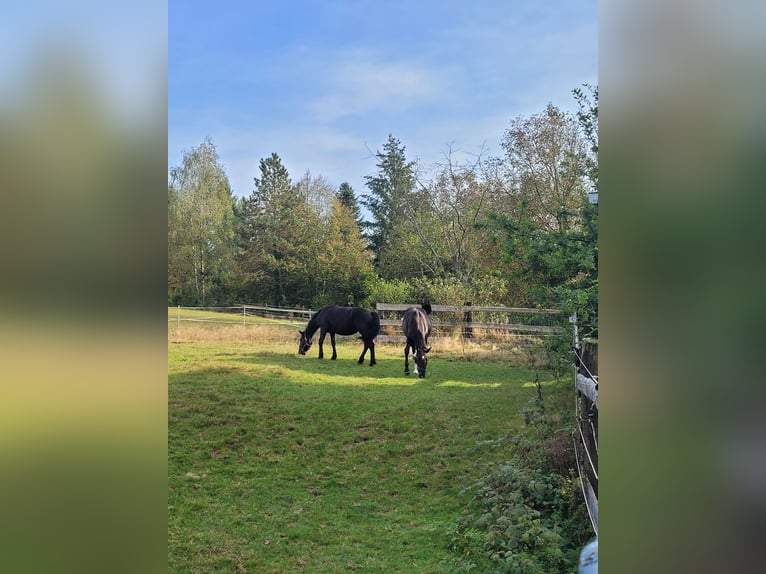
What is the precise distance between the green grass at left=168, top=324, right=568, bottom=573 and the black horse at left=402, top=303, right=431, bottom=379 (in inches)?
6.2

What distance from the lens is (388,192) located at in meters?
7.52

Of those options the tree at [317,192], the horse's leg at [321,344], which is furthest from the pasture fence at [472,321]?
the tree at [317,192]

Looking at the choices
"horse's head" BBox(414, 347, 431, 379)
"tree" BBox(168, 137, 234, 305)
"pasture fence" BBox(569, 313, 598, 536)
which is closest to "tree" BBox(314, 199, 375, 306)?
"tree" BBox(168, 137, 234, 305)

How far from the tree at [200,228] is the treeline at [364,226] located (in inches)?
0.6

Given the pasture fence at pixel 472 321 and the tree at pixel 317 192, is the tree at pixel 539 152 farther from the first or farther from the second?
the tree at pixel 317 192

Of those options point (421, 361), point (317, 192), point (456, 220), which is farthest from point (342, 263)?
point (421, 361)

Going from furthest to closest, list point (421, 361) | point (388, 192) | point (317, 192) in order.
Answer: point (317, 192) < point (388, 192) < point (421, 361)

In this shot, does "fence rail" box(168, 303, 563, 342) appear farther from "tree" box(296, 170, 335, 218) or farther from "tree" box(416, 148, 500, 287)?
"tree" box(296, 170, 335, 218)

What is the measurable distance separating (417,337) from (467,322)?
1174 mm

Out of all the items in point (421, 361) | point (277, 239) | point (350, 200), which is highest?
point (350, 200)

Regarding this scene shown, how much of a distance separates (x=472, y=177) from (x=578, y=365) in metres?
5.11

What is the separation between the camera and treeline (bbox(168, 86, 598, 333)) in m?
6.56

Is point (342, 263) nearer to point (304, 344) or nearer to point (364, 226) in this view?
point (364, 226)
